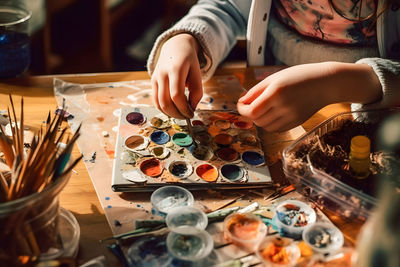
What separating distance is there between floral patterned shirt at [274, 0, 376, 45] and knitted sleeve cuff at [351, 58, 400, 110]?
0.16 m

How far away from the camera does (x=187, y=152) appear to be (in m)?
0.76

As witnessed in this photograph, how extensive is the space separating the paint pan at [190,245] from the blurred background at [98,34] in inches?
55.8

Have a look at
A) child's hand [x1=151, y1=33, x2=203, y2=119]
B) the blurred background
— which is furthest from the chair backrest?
the blurred background

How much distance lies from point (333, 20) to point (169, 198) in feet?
1.88

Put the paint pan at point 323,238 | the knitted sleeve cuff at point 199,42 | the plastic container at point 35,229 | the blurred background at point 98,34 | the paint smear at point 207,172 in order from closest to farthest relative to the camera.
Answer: the plastic container at point 35,229 → the paint pan at point 323,238 → the paint smear at point 207,172 → the knitted sleeve cuff at point 199,42 → the blurred background at point 98,34

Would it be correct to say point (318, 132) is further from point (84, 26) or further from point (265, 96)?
point (84, 26)

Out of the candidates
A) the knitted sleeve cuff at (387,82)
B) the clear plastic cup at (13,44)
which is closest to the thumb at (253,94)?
the knitted sleeve cuff at (387,82)

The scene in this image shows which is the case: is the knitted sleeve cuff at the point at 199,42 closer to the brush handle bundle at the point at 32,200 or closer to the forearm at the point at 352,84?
the forearm at the point at 352,84

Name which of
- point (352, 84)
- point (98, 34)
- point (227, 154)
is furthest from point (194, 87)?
point (98, 34)

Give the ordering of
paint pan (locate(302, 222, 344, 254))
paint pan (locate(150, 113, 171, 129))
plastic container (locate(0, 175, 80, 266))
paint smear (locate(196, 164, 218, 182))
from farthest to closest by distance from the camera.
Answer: paint pan (locate(150, 113, 171, 129)) < paint smear (locate(196, 164, 218, 182)) < paint pan (locate(302, 222, 344, 254)) < plastic container (locate(0, 175, 80, 266))

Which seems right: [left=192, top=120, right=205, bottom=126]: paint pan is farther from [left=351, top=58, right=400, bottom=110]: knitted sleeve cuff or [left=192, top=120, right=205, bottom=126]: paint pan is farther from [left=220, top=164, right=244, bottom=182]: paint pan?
A: [left=351, top=58, right=400, bottom=110]: knitted sleeve cuff

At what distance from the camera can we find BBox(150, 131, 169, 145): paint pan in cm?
78

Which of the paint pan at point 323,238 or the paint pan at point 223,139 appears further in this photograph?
the paint pan at point 223,139

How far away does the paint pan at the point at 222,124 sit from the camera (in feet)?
2.68
